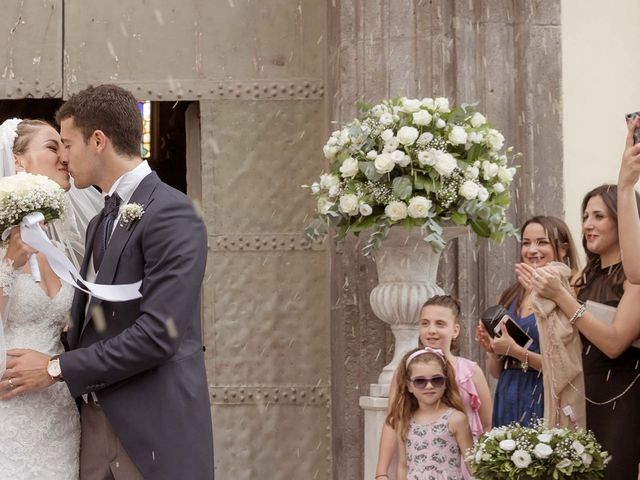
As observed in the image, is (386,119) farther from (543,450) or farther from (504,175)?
(543,450)

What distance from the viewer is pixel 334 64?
7.66 m

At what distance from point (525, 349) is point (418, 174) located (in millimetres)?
945

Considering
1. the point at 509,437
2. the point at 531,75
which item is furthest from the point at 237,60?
the point at 509,437

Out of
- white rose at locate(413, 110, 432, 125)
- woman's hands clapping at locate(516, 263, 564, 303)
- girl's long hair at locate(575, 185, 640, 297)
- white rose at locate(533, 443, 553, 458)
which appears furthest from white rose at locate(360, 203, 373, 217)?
white rose at locate(533, 443, 553, 458)

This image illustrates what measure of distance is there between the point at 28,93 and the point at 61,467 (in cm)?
380

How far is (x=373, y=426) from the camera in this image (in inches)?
260

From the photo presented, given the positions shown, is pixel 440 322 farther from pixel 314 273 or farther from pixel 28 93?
pixel 28 93

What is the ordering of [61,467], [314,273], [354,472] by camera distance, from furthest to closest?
[314,273], [354,472], [61,467]

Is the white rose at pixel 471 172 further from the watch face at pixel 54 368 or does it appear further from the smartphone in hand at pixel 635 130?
the watch face at pixel 54 368

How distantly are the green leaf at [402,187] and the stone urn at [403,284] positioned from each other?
0.80ft

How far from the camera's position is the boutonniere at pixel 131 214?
4344mm

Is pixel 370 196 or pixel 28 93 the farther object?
pixel 28 93

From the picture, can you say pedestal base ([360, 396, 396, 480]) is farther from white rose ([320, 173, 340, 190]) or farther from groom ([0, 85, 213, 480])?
groom ([0, 85, 213, 480])

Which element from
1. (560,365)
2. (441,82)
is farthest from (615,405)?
(441,82)
